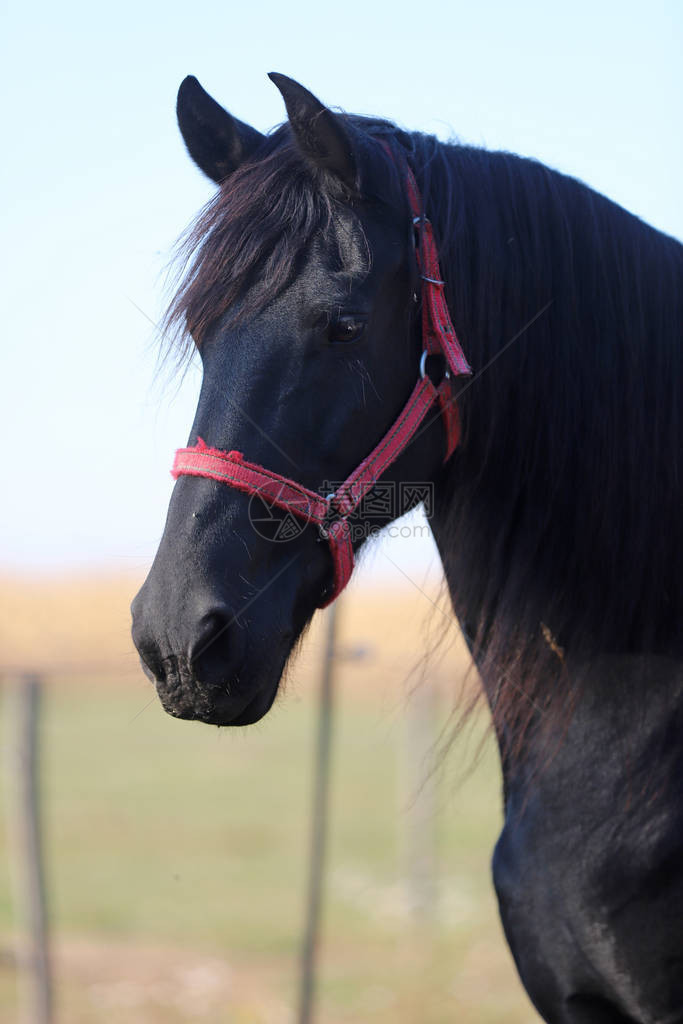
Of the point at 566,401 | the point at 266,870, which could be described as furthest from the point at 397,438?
the point at 266,870

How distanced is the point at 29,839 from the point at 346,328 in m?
4.21

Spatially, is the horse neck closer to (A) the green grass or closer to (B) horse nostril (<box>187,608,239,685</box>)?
(A) the green grass

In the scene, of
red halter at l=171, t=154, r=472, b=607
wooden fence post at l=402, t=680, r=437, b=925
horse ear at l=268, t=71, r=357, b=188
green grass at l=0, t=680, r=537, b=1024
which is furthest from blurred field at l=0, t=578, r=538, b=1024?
horse ear at l=268, t=71, r=357, b=188

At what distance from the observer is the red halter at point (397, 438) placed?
5.61 ft

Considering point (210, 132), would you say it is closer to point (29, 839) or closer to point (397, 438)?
point (397, 438)

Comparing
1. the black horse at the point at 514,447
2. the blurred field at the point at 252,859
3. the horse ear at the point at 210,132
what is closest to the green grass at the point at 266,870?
the blurred field at the point at 252,859

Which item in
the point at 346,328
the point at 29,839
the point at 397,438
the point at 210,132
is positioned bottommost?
the point at 29,839

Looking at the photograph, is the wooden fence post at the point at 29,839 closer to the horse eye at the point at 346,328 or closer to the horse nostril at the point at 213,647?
the horse nostril at the point at 213,647

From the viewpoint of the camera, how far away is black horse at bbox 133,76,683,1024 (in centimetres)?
173

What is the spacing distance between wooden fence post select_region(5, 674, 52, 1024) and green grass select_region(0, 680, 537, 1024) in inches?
28.7

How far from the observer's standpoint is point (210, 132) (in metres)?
2.04

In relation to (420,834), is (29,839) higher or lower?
higher

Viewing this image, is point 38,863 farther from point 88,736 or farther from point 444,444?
point 88,736

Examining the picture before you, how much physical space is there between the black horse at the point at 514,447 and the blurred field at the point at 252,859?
1.10 ft
